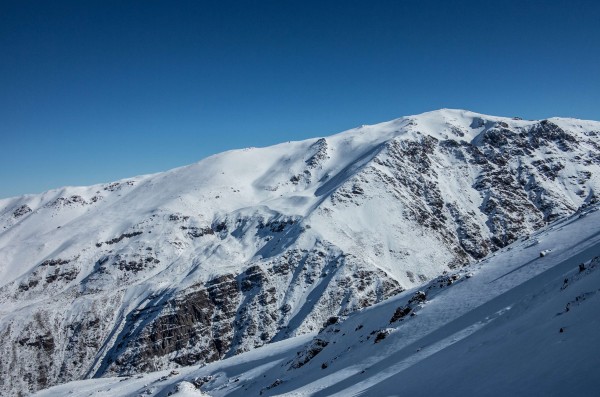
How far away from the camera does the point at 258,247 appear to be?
14150cm

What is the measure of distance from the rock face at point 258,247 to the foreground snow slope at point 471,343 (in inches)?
2360

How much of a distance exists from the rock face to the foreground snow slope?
59939mm

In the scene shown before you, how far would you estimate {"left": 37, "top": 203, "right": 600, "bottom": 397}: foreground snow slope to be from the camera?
1320 cm

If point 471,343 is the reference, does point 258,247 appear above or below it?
above

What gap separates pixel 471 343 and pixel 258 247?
123701mm

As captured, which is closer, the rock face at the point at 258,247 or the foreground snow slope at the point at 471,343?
the foreground snow slope at the point at 471,343

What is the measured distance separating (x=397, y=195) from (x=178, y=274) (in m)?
86.2

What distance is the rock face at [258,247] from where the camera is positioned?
11225 centimetres

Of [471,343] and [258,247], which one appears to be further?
[258,247]

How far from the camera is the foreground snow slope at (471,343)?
13198 mm

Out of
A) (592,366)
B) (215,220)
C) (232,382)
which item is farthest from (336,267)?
(592,366)

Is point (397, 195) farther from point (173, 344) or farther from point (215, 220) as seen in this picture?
point (173, 344)

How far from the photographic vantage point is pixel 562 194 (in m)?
167

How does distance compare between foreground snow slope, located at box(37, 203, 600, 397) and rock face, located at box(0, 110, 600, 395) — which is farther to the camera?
rock face, located at box(0, 110, 600, 395)
